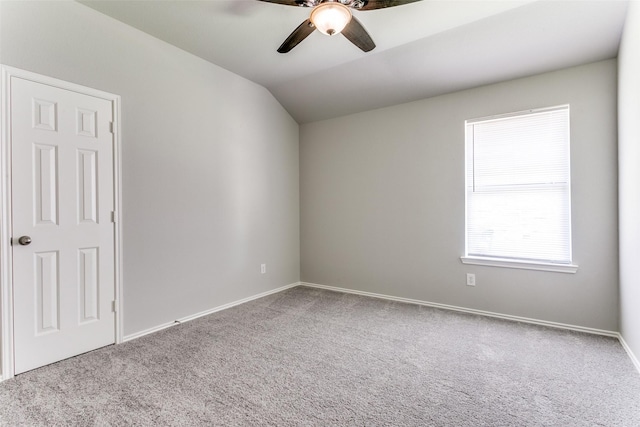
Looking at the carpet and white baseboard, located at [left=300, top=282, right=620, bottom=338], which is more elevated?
white baseboard, located at [left=300, top=282, right=620, bottom=338]

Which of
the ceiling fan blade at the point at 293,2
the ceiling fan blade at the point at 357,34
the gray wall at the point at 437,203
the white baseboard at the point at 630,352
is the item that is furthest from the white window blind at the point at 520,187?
the ceiling fan blade at the point at 293,2

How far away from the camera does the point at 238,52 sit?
10.2ft

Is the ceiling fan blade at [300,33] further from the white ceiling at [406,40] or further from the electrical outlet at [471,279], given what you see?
the electrical outlet at [471,279]

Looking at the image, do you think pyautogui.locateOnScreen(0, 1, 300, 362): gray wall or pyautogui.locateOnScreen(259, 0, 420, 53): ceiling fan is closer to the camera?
pyautogui.locateOnScreen(259, 0, 420, 53): ceiling fan

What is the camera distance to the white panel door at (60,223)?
2109mm

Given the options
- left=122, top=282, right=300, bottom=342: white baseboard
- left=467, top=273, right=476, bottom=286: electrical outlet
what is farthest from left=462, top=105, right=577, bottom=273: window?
left=122, top=282, right=300, bottom=342: white baseboard

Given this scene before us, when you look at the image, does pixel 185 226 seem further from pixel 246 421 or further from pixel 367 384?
pixel 367 384

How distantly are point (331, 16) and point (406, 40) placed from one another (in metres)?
1.34

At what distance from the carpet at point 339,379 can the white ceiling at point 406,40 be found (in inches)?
98.9

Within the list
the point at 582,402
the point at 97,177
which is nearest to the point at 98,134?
the point at 97,177

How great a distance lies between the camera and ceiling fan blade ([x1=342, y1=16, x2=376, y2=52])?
79.3 inches

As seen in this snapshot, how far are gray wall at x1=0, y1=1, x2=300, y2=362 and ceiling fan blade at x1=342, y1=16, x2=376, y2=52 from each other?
1.83 metres

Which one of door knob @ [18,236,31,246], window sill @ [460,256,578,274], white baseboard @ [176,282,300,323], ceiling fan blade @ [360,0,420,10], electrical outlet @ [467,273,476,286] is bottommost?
white baseboard @ [176,282,300,323]

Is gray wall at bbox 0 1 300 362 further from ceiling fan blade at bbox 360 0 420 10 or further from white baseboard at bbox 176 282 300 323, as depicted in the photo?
ceiling fan blade at bbox 360 0 420 10
